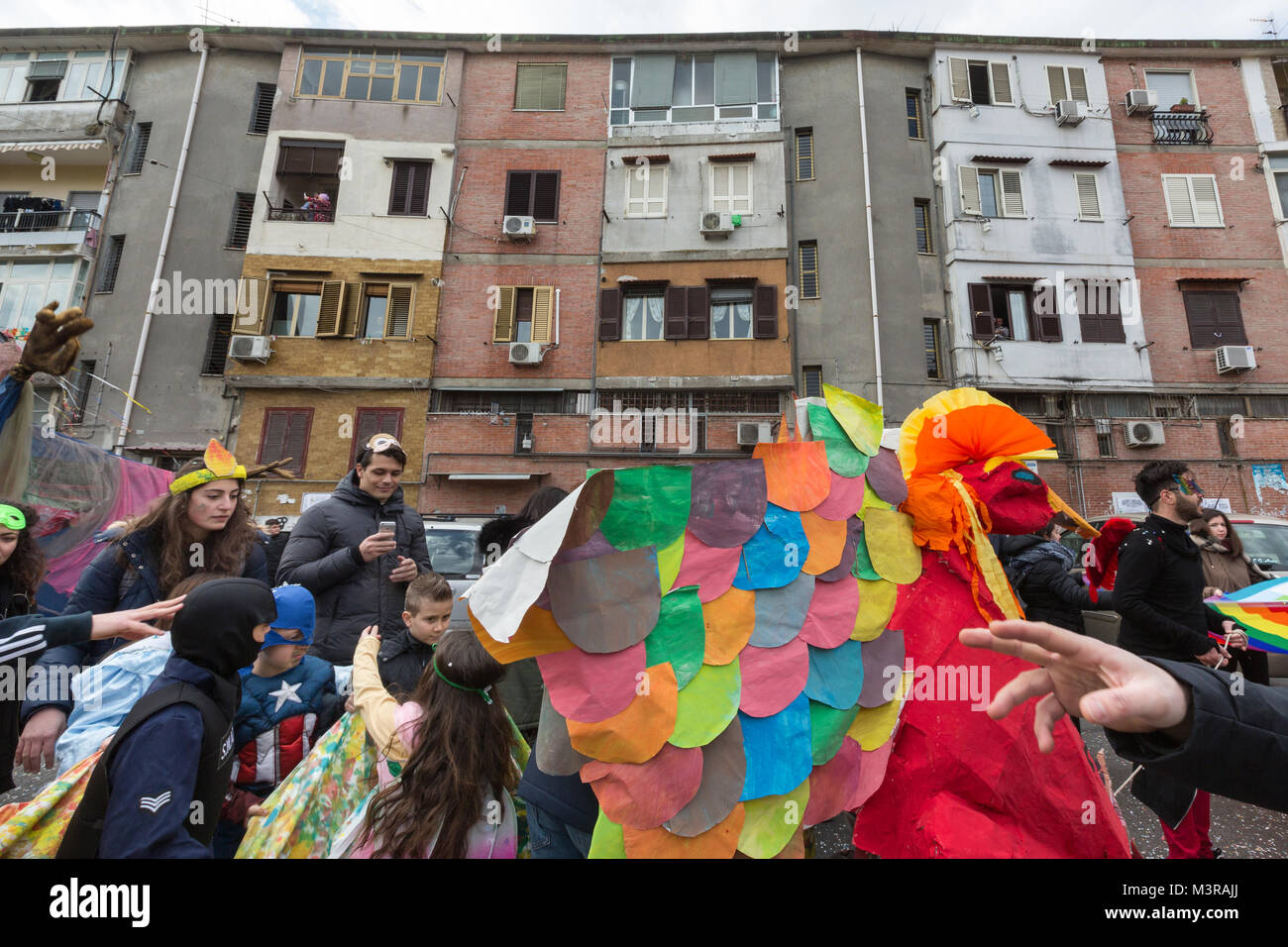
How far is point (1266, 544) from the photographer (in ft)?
21.2

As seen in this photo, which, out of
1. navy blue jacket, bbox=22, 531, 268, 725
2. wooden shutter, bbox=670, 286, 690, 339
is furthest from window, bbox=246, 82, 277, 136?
navy blue jacket, bbox=22, 531, 268, 725

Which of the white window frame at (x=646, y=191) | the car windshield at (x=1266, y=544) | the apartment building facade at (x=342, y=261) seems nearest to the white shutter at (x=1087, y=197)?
the white window frame at (x=646, y=191)

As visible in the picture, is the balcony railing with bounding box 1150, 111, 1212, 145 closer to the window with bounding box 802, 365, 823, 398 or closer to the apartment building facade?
the window with bounding box 802, 365, 823, 398

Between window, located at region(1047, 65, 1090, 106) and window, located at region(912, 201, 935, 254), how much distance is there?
14.3ft

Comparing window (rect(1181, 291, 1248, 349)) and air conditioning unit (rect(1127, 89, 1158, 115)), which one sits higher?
air conditioning unit (rect(1127, 89, 1158, 115))

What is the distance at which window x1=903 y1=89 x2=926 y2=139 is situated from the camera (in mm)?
15383

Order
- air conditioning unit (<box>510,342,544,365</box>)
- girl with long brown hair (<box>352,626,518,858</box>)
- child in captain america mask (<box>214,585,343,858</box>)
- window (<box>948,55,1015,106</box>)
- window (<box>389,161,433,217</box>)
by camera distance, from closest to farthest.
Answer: girl with long brown hair (<box>352,626,518,858</box>) → child in captain america mask (<box>214,585,343,858</box>) → air conditioning unit (<box>510,342,544,365</box>) → window (<box>389,161,433,217</box>) → window (<box>948,55,1015,106</box>)

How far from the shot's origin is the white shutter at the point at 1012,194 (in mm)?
14789

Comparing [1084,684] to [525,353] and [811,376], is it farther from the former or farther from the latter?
[811,376]

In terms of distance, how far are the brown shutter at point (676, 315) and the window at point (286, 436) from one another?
8538 mm

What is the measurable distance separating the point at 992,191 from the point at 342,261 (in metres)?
16.3

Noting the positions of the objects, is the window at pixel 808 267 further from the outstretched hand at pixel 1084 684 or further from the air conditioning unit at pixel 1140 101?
the outstretched hand at pixel 1084 684
